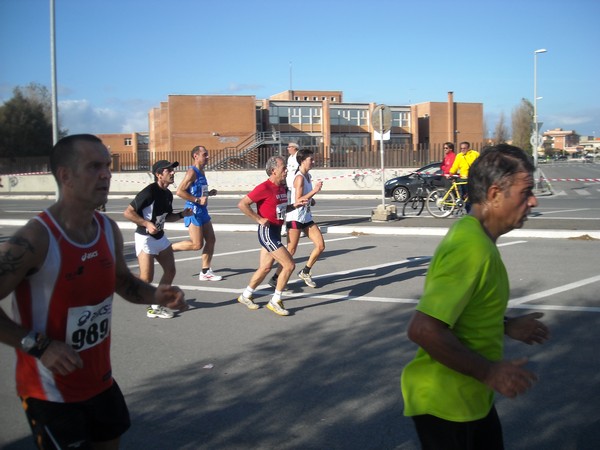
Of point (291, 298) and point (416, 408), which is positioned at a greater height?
point (416, 408)

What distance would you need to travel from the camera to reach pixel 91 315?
2.68 m

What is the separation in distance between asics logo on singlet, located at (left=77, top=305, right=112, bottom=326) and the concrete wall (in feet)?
102

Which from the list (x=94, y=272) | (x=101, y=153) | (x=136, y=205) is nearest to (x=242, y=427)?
(x=94, y=272)

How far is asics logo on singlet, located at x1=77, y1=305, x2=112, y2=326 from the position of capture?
263 centimetres

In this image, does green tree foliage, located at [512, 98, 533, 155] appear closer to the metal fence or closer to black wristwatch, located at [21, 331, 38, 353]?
the metal fence

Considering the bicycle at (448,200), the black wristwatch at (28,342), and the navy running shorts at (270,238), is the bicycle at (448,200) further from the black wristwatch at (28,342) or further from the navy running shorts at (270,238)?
the black wristwatch at (28,342)

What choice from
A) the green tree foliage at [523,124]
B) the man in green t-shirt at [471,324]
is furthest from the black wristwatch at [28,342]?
the green tree foliage at [523,124]

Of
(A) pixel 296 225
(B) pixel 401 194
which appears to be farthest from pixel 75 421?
(B) pixel 401 194

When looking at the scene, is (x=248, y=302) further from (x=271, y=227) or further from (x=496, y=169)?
(x=496, y=169)

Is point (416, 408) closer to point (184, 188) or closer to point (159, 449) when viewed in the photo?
point (159, 449)

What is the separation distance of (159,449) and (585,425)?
2940 millimetres

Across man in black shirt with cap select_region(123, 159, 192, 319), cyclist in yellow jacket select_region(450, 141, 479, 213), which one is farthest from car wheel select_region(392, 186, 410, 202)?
man in black shirt with cap select_region(123, 159, 192, 319)

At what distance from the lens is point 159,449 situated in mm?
3893

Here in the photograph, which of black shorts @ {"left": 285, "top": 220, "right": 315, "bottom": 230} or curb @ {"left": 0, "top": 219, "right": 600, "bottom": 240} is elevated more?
black shorts @ {"left": 285, "top": 220, "right": 315, "bottom": 230}
